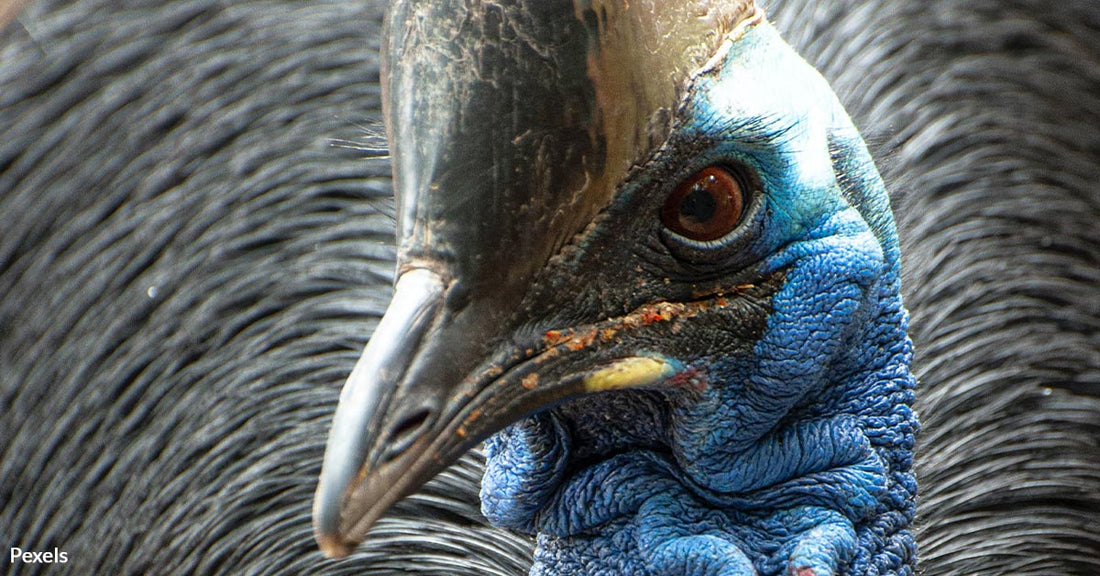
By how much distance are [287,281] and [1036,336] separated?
1.57 meters

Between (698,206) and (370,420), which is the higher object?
(698,206)

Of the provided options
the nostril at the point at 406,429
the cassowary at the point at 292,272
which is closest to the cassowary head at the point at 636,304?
the nostril at the point at 406,429

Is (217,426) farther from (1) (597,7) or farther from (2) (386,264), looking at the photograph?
(1) (597,7)

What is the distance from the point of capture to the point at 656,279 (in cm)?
173

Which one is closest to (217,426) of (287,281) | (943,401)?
(287,281)

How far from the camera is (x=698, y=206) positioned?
172cm

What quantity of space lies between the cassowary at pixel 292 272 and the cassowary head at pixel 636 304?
83cm

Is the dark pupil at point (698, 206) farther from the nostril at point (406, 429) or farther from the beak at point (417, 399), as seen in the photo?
the nostril at point (406, 429)

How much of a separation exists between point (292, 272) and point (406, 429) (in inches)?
65.0

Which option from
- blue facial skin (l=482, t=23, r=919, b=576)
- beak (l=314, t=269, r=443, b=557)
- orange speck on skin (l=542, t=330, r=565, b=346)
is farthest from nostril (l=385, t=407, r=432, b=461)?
blue facial skin (l=482, t=23, r=919, b=576)

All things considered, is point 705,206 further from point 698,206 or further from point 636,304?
point 636,304

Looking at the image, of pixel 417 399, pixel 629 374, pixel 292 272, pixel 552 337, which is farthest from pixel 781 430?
pixel 292 272

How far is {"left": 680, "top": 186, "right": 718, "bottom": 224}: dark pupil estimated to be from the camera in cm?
171

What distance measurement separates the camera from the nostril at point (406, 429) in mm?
1532
